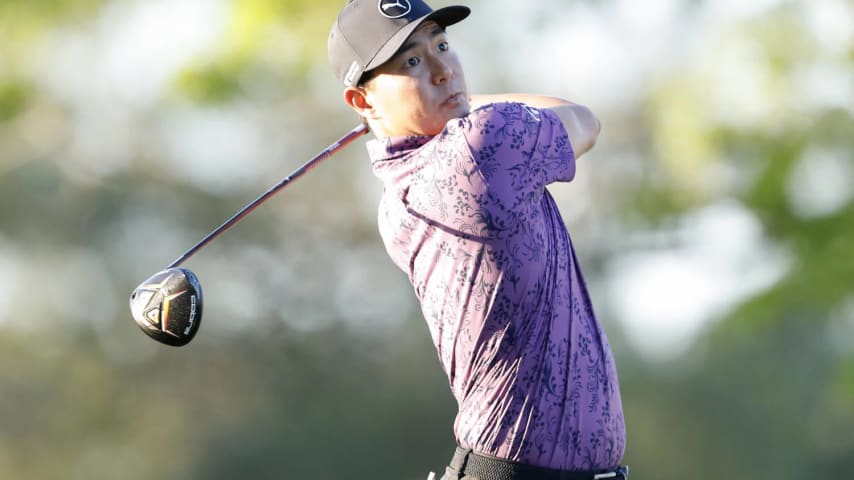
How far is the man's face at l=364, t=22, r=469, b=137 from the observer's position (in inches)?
119

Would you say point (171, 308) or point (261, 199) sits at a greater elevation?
point (261, 199)

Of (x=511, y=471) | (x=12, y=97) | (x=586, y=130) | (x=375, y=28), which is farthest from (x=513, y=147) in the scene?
(x=12, y=97)

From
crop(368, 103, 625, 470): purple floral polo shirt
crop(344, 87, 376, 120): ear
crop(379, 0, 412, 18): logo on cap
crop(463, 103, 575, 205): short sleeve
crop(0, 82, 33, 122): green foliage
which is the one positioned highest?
crop(0, 82, 33, 122): green foliage

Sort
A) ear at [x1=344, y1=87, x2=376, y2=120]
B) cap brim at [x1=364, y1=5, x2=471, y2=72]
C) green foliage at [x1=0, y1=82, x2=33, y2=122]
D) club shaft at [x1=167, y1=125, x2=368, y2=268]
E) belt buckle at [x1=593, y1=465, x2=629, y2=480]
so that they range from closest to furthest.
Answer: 1. belt buckle at [x1=593, y1=465, x2=629, y2=480]
2. cap brim at [x1=364, y1=5, x2=471, y2=72]
3. ear at [x1=344, y1=87, x2=376, y2=120]
4. club shaft at [x1=167, y1=125, x2=368, y2=268]
5. green foliage at [x1=0, y1=82, x2=33, y2=122]

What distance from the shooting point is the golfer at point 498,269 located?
9.18 ft

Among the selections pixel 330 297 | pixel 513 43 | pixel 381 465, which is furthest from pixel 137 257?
pixel 513 43

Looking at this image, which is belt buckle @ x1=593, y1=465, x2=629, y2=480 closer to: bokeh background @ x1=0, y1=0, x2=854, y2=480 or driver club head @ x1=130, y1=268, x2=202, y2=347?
driver club head @ x1=130, y1=268, x2=202, y2=347

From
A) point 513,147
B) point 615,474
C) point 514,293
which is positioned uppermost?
point 513,147

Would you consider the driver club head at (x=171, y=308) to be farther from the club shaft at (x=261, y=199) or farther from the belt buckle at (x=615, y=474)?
A: the belt buckle at (x=615, y=474)

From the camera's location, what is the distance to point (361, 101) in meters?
3.18

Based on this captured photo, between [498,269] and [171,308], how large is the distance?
780 millimetres

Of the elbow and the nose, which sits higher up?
the nose

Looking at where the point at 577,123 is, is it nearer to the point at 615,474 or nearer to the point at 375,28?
the point at 375,28

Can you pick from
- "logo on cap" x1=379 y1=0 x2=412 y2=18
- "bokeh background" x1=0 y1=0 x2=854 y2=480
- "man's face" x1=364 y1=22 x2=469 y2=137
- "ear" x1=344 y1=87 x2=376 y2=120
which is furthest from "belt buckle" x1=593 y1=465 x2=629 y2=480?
"bokeh background" x1=0 y1=0 x2=854 y2=480
